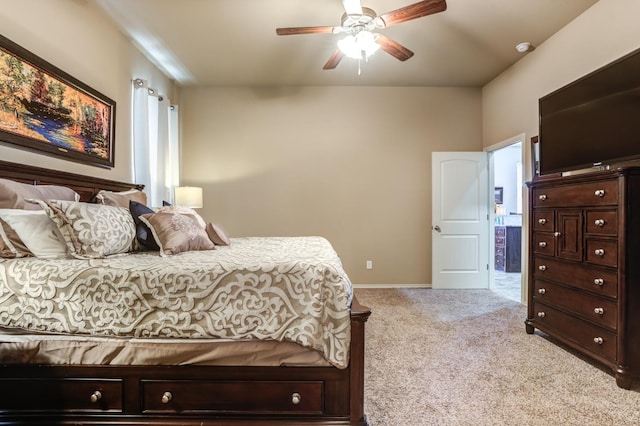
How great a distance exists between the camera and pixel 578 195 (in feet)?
7.45

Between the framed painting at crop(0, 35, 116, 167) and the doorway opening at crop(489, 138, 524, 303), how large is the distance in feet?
14.4

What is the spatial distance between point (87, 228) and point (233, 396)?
114cm

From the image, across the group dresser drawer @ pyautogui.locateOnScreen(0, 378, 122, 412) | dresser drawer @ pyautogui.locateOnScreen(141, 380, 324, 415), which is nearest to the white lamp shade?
dresser drawer @ pyautogui.locateOnScreen(0, 378, 122, 412)

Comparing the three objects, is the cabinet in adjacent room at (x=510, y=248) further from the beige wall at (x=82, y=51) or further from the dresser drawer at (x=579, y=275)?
the beige wall at (x=82, y=51)

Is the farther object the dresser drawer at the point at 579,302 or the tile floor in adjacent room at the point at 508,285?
the tile floor in adjacent room at the point at 508,285

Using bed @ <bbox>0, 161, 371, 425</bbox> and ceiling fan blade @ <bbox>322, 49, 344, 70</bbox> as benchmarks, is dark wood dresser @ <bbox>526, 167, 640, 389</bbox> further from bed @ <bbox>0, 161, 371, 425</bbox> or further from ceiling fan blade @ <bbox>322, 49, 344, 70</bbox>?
ceiling fan blade @ <bbox>322, 49, 344, 70</bbox>

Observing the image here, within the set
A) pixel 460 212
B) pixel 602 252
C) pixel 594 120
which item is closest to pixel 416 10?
pixel 594 120

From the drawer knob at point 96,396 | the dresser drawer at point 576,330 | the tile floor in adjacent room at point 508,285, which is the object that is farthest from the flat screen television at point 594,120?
the drawer knob at point 96,396

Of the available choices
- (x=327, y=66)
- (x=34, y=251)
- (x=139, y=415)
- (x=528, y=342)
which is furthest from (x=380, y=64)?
(x=139, y=415)

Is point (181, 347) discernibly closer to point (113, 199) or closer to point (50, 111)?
point (113, 199)

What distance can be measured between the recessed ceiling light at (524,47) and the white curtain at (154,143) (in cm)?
400

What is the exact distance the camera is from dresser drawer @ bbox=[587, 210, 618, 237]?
2006 mm

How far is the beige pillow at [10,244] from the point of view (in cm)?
156

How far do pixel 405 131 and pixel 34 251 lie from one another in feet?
13.8
